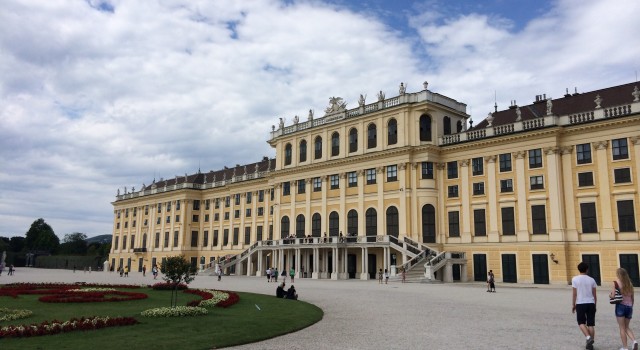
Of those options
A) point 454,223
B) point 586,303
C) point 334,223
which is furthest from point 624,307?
point 334,223

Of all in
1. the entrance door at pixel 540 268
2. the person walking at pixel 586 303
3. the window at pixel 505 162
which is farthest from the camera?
the window at pixel 505 162

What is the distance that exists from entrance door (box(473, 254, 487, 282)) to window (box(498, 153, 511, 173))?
28.0ft

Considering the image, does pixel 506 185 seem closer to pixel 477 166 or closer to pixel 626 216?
pixel 477 166

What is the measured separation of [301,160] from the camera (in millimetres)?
66375

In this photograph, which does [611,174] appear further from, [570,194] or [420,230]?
[420,230]

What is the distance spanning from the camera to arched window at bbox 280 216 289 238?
66188mm

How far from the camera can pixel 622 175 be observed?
41.9m

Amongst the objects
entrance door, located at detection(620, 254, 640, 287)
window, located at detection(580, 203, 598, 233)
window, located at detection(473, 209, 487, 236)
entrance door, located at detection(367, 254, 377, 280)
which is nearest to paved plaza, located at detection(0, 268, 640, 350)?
entrance door, located at detection(620, 254, 640, 287)

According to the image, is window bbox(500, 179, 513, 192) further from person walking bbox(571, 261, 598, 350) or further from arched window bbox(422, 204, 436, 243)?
person walking bbox(571, 261, 598, 350)

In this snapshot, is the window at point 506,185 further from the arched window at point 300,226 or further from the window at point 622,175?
the arched window at point 300,226

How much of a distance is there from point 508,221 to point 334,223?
20.5 metres

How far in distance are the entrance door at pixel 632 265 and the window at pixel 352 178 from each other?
27675mm

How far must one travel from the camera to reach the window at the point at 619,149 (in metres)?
42.1

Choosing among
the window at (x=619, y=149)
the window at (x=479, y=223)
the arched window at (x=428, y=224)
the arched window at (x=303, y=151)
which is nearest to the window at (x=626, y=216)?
the window at (x=619, y=149)
